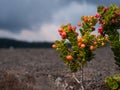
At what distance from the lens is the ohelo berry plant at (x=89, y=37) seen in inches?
565

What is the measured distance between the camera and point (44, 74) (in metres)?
19.7

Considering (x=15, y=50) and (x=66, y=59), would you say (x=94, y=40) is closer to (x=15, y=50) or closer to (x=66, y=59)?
(x=66, y=59)

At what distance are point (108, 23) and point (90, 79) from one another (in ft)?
15.5

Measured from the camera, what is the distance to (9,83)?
17812mm

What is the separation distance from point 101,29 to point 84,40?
0.67 metres

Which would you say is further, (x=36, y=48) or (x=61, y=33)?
(x=36, y=48)

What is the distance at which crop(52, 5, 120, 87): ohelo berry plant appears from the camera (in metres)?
14.4

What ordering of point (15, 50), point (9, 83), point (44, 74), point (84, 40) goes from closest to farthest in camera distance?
1. point (84, 40)
2. point (9, 83)
3. point (44, 74)
4. point (15, 50)

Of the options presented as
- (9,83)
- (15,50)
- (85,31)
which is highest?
(15,50)

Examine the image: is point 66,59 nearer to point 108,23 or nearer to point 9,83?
point 108,23

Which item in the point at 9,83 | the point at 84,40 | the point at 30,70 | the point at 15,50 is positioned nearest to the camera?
the point at 84,40

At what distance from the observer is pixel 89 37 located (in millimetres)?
14273

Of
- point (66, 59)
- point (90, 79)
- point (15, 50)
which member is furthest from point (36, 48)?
point (66, 59)

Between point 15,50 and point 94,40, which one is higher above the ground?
point 15,50
